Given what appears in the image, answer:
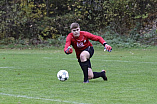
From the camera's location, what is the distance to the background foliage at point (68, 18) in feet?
93.7

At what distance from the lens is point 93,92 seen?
688 cm

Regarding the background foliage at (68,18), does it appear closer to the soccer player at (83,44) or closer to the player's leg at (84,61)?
the soccer player at (83,44)

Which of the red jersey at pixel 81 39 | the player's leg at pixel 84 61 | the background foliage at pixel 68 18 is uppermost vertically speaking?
the red jersey at pixel 81 39

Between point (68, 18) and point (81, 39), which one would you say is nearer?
point (81, 39)

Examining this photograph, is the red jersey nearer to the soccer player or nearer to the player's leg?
the soccer player

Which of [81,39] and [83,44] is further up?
[81,39]

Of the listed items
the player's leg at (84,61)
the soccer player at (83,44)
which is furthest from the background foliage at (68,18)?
the player's leg at (84,61)

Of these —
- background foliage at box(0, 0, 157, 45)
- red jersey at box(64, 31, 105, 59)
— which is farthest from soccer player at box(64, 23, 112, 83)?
background foliage at box(0, 0, 157, 45)

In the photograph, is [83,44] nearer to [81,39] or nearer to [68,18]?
[81,39]

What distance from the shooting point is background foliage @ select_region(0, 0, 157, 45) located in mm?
28562

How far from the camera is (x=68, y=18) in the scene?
98.1 ft

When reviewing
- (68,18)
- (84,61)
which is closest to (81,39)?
(84,61)

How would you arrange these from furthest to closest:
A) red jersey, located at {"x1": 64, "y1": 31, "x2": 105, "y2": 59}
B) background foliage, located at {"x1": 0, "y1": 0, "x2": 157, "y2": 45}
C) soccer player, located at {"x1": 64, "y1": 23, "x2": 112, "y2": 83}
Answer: background foliage, located at {"x1": 0, "y1": 0, "x2": 157, "y2": 45}, red jersey, located at {"x1": 64, "y1": 31, "x2": 105, "y2": 59}, soccer player, located at {"x1": 64, "y1": 23, "x2": 112, "y2": 83}

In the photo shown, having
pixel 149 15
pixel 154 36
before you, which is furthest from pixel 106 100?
pixel 149 15
